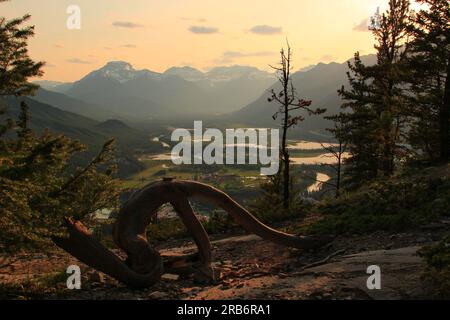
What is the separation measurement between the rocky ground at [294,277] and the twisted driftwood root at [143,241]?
1.11ft

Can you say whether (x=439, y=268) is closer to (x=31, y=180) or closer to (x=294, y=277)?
(x=294, y=277)

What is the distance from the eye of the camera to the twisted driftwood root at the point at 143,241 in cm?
996

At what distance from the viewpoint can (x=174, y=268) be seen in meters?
11.1

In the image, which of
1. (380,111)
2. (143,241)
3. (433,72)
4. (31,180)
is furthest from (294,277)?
(380,111)

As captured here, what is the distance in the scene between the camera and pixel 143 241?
10172 millimetres

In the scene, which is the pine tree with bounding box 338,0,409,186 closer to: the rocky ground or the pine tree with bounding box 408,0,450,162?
the pine tree with bounding box 408,0,450,162

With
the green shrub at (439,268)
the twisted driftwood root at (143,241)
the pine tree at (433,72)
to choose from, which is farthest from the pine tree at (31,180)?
the pine tree at (433,72)

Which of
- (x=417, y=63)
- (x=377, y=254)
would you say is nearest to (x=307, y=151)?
(x=417, y=63)

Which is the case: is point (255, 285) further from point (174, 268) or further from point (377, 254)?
point (377, 254)

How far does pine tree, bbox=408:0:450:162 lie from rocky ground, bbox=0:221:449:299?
9444 mm

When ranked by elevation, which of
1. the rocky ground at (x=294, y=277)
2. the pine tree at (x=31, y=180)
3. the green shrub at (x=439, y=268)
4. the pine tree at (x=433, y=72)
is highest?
the pine tree at (x=433, y=72)

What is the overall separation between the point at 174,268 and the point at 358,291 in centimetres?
470

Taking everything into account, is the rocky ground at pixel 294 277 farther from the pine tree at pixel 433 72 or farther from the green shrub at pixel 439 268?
the pine tree at pixel 433 72

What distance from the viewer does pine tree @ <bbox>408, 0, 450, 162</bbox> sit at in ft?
68.5
